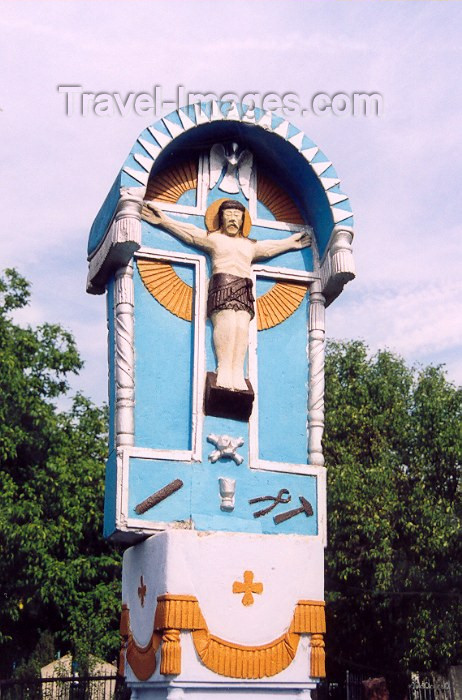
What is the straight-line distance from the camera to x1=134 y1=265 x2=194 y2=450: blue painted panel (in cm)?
731

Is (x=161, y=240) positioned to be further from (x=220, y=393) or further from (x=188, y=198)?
(x=220, y=393)

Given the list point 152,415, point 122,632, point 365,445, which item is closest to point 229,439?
point 152,415

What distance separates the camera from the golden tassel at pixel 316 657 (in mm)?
7043

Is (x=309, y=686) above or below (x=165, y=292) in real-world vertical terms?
below

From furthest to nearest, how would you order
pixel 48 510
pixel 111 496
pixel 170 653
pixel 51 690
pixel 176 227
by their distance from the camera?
pixel 48 510
pixel 51 690
pixel 176 227
pixel 111 496
pixel 170 653

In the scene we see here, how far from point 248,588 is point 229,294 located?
8.00 feet

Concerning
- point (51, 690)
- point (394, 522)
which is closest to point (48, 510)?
point (51, 690)

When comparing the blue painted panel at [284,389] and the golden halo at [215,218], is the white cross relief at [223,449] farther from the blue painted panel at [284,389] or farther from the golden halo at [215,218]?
the golden halo at [215,218]

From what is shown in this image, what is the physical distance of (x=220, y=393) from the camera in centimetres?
738

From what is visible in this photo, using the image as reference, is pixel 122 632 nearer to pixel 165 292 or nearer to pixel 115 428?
pixel 115 428

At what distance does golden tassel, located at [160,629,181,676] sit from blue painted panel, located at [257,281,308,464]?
1.67 meters

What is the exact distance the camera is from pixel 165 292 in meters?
7.69

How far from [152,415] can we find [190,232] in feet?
5.48

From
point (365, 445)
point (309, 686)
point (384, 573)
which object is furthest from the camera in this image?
point (365, 445)
